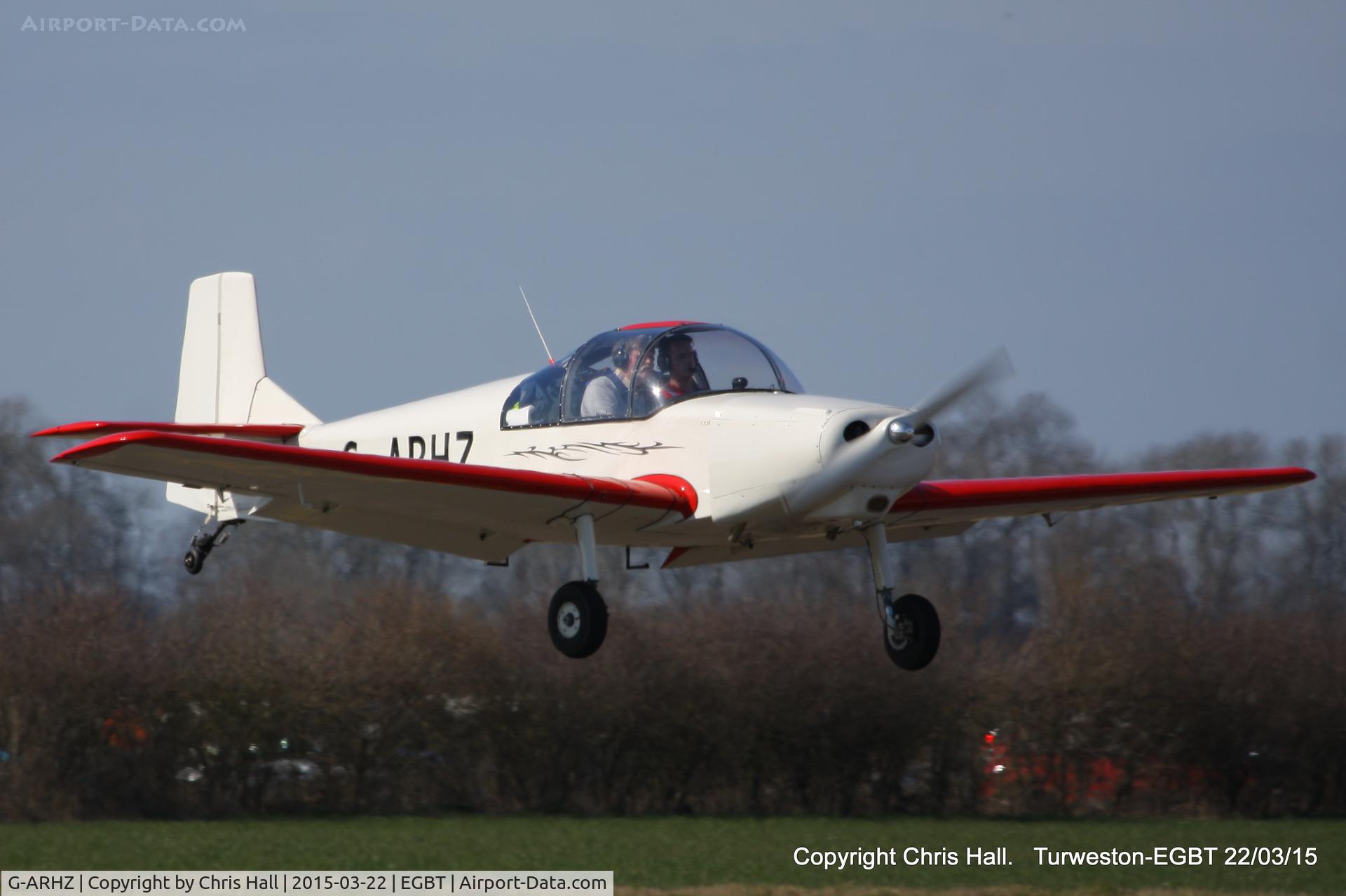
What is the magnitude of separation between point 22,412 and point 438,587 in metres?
13.9

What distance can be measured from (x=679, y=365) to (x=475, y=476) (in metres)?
1.62

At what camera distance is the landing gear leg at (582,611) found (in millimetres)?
10703

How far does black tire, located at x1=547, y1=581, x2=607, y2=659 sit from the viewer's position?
10703mm

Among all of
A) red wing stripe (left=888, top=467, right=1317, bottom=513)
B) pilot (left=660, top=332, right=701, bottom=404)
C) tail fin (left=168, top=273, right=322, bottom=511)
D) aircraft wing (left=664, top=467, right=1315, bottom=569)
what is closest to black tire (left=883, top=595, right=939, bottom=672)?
aircraft wing (left=664, top=467, right=1315, bottom=569)

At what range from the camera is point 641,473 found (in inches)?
428

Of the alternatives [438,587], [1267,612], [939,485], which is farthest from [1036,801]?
[939,485]

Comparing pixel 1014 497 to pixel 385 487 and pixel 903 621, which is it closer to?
pixel 903 621

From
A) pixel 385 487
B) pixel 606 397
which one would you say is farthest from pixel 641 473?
pixel 385 487

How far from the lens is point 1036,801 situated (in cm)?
2628

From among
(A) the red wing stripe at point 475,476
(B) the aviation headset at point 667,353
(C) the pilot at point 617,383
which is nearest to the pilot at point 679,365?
(B) the aviation headset at point 667,353

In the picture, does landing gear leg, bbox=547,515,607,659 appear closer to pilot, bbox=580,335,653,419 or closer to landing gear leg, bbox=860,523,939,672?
pilot, bbox=580,335,653,419

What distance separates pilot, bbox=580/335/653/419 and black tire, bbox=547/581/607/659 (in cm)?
123

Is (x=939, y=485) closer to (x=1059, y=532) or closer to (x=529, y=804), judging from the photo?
(x=529, y=804)

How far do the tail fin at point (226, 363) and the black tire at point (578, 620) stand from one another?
481 cm
